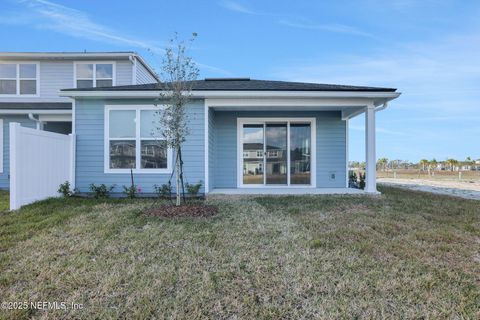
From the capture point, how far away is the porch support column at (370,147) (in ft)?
25.6

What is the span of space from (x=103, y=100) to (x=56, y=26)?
7.69 m

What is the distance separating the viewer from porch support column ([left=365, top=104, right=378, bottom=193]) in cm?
780

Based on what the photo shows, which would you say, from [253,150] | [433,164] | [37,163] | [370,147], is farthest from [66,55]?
[433,164]

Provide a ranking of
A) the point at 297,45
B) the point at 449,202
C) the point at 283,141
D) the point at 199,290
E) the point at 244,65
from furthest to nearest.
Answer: the point at 244,65, the point at 297,45, the point at 283,141, the point at 449,202, the point at 199,290

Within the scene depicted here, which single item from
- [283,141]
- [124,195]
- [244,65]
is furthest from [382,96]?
[244,65]

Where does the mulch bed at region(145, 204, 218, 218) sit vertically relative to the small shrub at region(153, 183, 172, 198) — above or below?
below

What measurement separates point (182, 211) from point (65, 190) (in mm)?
3983

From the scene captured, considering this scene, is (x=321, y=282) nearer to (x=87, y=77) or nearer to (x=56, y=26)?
(x=87, y=77)

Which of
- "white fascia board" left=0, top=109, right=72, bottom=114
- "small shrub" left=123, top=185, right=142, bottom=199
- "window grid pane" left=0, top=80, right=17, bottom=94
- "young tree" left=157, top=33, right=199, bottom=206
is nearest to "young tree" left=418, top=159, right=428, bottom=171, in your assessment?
"small shrub" left=123, top=185, right=142, bottom=199

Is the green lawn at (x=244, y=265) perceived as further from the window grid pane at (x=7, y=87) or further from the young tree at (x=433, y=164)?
the young tree at (x=433, y=164)

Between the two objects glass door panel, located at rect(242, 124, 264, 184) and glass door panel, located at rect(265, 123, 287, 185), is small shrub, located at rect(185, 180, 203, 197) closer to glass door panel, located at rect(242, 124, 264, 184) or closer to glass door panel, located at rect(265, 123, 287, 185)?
glass door panel, located at rect(242, 124, 264, 184)

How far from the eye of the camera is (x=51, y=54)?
1164 cm

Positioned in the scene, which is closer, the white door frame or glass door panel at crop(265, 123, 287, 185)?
the white door frame

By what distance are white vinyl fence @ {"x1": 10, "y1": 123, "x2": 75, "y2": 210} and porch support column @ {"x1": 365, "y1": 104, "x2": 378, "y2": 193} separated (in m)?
8.10
